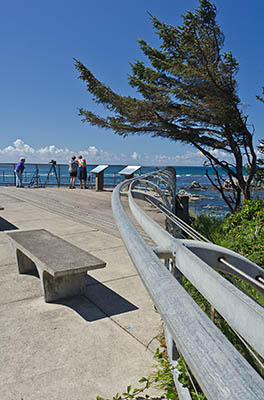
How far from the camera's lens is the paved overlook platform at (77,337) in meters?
2.19

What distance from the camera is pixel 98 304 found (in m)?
3.43

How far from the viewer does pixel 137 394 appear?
2086 mm

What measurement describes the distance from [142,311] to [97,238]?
3.10 meters

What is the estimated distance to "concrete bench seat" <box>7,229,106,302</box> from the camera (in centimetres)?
314

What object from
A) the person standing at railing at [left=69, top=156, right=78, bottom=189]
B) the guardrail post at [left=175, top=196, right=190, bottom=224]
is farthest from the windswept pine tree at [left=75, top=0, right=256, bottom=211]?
the person standing at railing at [left=69, top=156, right=78, bottom=189]

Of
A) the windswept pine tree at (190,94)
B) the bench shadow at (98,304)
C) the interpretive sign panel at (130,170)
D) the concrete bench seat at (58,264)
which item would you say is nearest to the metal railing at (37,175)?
the interpretive sign panel at (130,170)

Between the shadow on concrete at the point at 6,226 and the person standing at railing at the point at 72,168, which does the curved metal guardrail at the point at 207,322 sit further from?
the person standing at railing at the point at 72,168

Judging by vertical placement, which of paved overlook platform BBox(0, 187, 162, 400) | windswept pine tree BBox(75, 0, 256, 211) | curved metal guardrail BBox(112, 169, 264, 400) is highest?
windswept pine tree BBox(75, 0, 256, 211)

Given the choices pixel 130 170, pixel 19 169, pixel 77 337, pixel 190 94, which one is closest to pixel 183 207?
pixel 190 94

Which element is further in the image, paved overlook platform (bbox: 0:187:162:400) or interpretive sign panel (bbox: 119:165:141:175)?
interpretive sign panel (bbox: 119:165:141:175)

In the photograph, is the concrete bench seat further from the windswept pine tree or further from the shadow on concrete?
the windswept pine tree

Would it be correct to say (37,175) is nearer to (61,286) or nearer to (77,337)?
(61,286)

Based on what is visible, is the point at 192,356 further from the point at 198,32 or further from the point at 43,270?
the point at 198,32

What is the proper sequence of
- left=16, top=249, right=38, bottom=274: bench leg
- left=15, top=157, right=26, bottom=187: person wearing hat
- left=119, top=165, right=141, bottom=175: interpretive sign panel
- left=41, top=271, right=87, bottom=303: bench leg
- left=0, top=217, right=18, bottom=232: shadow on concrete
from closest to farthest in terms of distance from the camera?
left=41, top=271, right=87, bottom=303: bench leg
left=16, top=249, right=38, bottom=274: bench leg
left=0, top=217, right=18, bottom=232: shadow on concrete
left=119, top=165, right=141, bottom=175: interpretive sign panel
left=15, top=157, right=26, bottom=187: person wearing hat
